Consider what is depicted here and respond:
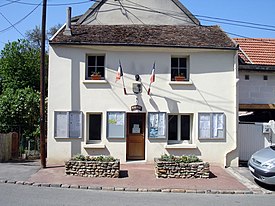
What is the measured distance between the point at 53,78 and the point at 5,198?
292 inches

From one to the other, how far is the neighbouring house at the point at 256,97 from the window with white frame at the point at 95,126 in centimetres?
669

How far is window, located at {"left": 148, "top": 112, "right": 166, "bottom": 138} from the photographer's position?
16.4m

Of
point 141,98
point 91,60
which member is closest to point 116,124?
point 141,98

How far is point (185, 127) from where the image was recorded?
1705cm

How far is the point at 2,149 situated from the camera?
1694 cm

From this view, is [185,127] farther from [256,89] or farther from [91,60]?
[91,60]

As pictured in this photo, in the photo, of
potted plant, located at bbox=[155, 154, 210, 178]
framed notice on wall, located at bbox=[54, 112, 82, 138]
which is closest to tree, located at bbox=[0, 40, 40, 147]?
framed notice on wall, located at bbox=[54, 112, 82, 138]

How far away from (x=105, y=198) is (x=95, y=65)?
25.8 feet

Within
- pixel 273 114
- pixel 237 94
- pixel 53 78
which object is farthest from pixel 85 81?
pixel 273 114

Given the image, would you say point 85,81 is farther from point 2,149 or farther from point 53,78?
point 2,149

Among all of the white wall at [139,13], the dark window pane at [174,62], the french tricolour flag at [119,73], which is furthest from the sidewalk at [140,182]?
the white wall at [139,13]

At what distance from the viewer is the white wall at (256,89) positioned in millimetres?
17859

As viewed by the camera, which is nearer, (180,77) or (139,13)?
(180,77)

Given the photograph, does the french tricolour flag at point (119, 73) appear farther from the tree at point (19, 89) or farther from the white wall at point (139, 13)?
the tree at point (19, 89)
